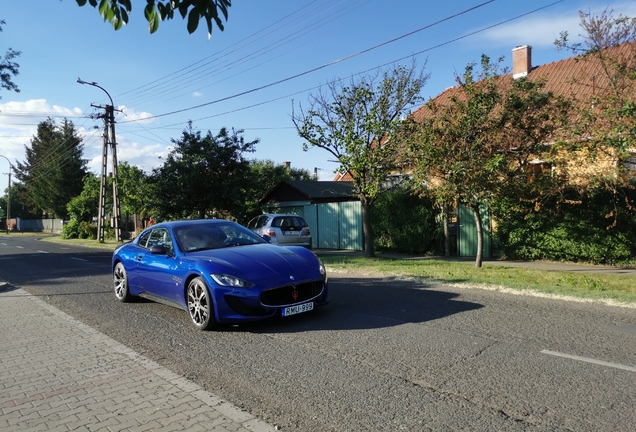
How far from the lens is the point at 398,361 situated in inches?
197

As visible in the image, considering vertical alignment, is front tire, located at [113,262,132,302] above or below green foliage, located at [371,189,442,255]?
below

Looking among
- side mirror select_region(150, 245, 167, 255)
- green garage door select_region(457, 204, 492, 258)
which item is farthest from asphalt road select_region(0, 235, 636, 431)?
green garage door select_region(457, 204, 492, 258)

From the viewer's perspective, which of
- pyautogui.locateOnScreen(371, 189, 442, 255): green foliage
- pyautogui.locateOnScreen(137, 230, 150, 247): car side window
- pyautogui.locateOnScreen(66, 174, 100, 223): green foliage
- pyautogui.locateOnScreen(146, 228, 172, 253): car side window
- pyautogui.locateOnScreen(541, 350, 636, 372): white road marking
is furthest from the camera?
pyautogui.locateOnScreen(66, 174, 100, 223): green foliage

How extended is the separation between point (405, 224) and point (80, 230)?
116 feet

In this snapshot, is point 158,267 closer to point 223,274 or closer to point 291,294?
point 223,274

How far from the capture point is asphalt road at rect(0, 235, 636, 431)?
12.3 feet

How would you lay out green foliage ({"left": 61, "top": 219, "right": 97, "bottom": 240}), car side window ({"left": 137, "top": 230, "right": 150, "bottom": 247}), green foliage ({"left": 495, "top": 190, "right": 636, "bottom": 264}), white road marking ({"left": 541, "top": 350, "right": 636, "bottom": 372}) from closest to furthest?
white road marking ({"left": 541, "top": 350, "right": 636, "bottom": 372}) → car side window ({"left": 137, "top": 230, "right": 150, "bottom": 247}) → green foliage ({"left": 495, "top": 190, "right": 636, "bottom": 264}) → green foliage ({"left": 61, "top": 219, "right": 97, "bottom": 240})

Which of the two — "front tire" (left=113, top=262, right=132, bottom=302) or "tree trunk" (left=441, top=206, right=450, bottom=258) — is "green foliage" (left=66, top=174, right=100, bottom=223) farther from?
"front tire" (left=113, top=262, right=132, bottom=302)

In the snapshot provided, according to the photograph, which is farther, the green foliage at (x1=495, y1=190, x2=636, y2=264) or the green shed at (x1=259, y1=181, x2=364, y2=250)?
the green shed at (x1=259, y1=181, x2=364, y2=250)

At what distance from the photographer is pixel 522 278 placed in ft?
36.0

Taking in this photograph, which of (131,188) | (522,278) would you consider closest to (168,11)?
(522,278)

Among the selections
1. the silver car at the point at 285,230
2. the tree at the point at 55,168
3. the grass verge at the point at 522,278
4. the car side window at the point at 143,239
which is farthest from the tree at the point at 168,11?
the tree at the point at 55,168

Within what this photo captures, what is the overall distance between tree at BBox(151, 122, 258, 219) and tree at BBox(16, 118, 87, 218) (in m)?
44.5

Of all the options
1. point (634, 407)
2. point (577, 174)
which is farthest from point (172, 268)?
point (577, 174)
